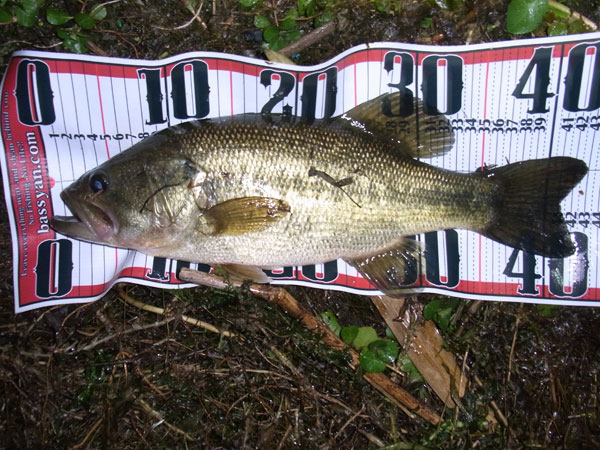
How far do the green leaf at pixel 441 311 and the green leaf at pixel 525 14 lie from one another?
168cm

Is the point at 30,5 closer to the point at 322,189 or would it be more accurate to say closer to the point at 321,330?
the point at 322,189

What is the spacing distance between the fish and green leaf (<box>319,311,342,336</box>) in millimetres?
390

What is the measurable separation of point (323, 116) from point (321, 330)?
4.27 feet

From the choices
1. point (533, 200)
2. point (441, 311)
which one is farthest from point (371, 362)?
point (533, 200)

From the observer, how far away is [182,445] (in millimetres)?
2523

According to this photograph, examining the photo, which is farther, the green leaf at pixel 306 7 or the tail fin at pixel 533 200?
the green leaf at pixel 306 7

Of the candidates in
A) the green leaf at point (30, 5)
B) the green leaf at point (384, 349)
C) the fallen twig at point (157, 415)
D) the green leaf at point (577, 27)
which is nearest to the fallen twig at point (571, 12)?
the green leaf at point (577, 27)

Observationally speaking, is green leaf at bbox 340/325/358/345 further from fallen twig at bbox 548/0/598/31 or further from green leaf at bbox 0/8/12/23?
green leaf at bbox 0/8/12/23

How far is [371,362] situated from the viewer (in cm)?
254

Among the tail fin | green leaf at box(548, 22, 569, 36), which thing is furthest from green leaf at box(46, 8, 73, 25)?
green leaf at box(548, 22, 569, 36)

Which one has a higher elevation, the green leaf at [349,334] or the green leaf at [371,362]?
the green leaf at [349,334]

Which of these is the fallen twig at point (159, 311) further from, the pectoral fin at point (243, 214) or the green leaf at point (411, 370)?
the green leaf at point (411, 370)

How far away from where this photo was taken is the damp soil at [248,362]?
253cm

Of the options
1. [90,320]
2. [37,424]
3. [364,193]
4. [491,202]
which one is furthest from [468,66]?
[37,424]
